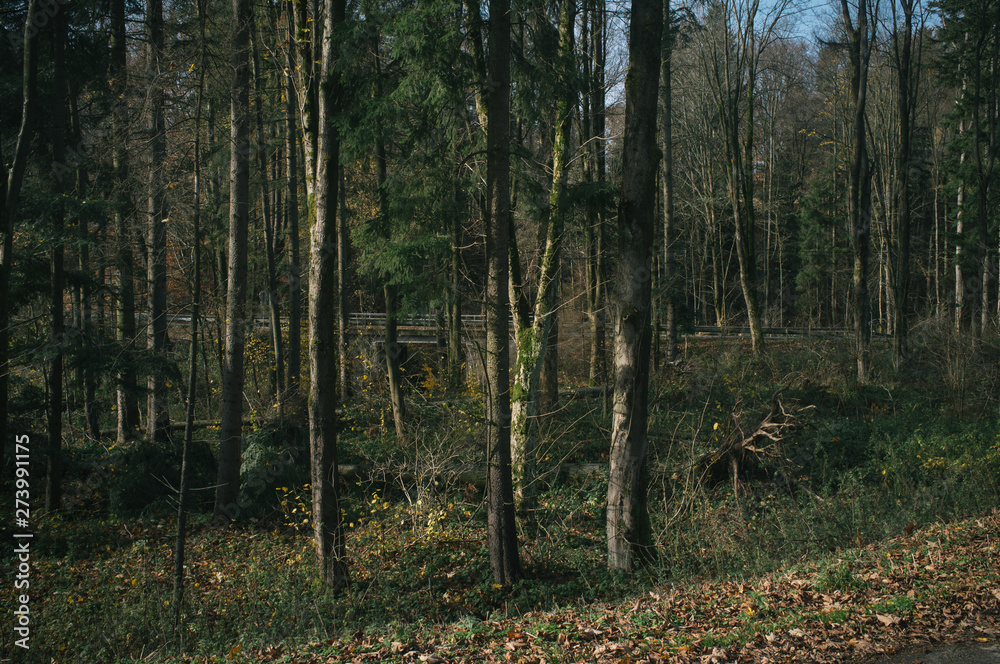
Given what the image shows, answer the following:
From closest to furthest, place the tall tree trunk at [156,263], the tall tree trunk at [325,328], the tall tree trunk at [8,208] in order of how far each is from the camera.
Result: the tall tree trunk at [325,328]
the tall tree trunk at [8,208]
the tall tree trunk at [156,263]

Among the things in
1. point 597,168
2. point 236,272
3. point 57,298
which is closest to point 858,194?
point 597,168

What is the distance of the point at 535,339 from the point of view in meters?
10.2

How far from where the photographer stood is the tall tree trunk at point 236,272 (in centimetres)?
1020

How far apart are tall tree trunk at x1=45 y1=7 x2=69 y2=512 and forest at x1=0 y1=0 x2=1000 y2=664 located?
7 cm

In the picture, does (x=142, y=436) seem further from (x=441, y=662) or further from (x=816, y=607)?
(x=816, y=607)

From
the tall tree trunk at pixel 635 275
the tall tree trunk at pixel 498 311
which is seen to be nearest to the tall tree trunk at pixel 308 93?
the tall tree trunk at pixel 498 311

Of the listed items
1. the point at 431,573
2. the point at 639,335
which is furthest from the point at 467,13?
the point at 431,573

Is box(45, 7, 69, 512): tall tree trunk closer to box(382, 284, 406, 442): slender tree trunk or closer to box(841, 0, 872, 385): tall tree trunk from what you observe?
box(382, 284, 406, 442): slender tree trunk

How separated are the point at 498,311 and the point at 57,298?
7.91m

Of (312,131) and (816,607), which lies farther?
(312,131)

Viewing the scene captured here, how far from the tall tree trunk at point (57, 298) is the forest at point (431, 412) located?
0.21 ft

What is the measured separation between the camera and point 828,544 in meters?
7.37

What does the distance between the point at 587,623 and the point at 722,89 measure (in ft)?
65.0

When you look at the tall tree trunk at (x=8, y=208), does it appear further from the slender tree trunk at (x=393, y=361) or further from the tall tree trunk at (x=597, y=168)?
the tall tree trunk at (x=597, y=168)
